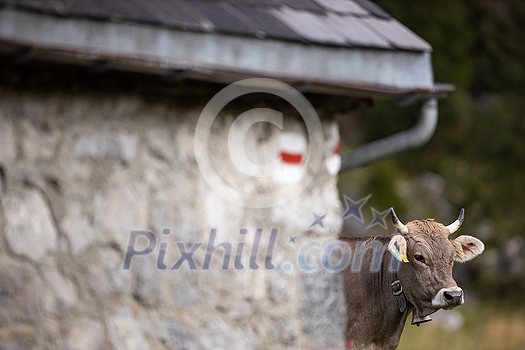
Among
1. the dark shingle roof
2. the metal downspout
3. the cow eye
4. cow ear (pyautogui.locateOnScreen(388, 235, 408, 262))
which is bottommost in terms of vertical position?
the metal downspout

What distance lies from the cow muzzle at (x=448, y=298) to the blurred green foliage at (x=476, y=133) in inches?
42.5

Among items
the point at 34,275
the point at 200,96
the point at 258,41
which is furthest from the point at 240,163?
the point at 34,275

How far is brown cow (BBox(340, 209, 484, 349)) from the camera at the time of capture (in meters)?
0.82

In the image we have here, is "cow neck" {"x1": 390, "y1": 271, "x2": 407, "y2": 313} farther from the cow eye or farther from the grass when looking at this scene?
the grass

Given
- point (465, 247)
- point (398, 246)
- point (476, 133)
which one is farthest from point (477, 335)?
point (476, 133)

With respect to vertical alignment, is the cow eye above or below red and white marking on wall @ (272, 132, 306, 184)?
above

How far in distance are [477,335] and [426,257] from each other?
129 centimetres

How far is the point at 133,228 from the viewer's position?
6.58 feet

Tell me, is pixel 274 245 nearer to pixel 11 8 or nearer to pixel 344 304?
pixel 344 304

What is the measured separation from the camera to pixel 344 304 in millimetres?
1139

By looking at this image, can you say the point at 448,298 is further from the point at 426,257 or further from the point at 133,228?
the point at 133,228

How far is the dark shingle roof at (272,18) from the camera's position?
1787 millimetres

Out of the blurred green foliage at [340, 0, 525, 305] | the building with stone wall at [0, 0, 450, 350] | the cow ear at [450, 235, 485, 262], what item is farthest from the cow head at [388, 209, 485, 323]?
the blurred green foliage at [340, 0, 525, 305]

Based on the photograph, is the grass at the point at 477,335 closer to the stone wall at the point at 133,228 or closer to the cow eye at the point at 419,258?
the stone wall at the point at 133,228
